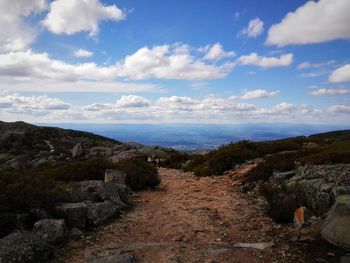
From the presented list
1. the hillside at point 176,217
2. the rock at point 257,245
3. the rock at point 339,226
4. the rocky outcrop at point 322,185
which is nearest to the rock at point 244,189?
the hillside at point 176,217

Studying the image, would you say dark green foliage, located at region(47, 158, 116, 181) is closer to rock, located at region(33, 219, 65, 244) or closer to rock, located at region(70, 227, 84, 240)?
rock, located at region(70, 227, 84, 240)

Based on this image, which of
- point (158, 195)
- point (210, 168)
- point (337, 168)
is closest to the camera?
point (337, 168)

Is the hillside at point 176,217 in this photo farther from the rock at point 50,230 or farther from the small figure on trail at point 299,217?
the small figure on trail at point 299,217

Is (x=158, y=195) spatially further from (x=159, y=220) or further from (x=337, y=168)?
(x=337, y=168)

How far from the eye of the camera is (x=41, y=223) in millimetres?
9273

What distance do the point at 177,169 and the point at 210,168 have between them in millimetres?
5521

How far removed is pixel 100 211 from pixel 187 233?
289 cm

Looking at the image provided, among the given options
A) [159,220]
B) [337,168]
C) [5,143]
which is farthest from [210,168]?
[5,143]

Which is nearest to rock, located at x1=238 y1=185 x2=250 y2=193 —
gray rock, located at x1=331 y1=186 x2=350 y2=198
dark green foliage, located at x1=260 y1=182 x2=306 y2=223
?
dark green foliage, located at x1=260 y1=182 x2=306 y2=223

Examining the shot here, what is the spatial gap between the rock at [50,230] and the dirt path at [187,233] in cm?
33

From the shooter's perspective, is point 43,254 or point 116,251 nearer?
point 43,254

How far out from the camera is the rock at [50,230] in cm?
903

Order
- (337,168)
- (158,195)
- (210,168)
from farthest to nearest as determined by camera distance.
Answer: (210,168)
(158,195)
(337,168)

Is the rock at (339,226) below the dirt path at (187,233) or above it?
above
